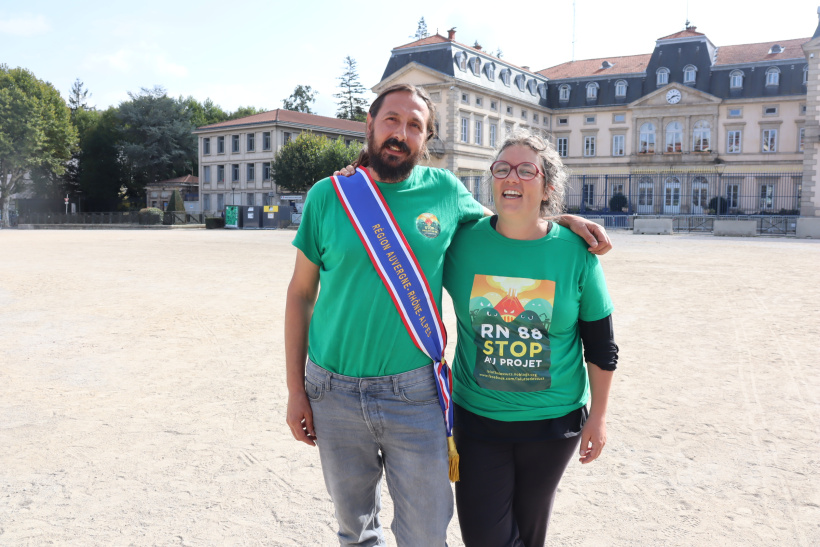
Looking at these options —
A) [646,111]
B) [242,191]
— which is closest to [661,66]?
[646,111]

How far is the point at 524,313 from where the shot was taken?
98.0 inches

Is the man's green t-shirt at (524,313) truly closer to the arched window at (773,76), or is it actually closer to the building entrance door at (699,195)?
the building entrance door at (699,195)

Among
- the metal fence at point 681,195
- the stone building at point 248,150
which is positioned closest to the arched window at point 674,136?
the metal fence at point 681,195

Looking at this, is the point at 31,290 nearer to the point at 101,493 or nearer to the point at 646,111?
the point at 101,493

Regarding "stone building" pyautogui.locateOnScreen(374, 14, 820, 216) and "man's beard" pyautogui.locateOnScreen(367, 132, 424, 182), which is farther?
"stone building" pyautogui.locateOnScreen(374, 14, 820, 216)

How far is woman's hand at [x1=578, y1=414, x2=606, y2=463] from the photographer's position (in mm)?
2580

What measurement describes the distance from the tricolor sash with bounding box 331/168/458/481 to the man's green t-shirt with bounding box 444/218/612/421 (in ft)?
0.51

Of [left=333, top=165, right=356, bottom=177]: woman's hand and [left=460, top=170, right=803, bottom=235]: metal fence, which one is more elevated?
[left=460, top=170, right=803, bottom=235]: metal fence

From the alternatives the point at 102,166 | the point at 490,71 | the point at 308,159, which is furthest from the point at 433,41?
the point at 102,166

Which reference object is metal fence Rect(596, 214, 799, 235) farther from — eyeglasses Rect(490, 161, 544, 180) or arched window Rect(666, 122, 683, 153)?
eyeglasses Rect(490, 161, 544, 180)

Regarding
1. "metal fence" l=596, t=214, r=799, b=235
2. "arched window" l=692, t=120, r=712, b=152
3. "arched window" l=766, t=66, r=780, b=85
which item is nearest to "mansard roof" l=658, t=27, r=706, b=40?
"arched window" l=766, t=66, r=780, b=85

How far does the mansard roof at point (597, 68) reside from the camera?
58750 mm

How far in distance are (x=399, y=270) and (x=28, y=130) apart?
2435 inches

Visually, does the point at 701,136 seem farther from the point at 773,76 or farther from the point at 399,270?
the point at 399,270
